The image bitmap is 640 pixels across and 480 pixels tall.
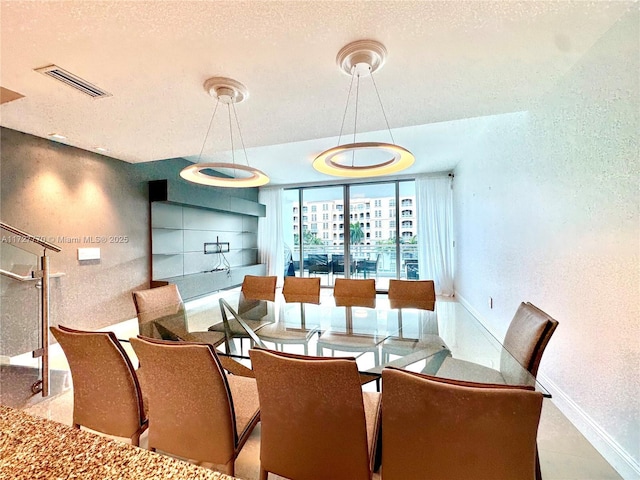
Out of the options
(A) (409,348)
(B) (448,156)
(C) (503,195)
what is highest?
(B) (448,156)

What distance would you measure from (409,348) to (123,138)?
345 centimetres

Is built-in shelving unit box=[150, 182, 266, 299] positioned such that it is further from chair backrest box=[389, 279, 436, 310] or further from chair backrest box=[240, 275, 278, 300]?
chair backrest box=[389, 279, 436, 310]

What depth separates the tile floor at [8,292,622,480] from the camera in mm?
1520

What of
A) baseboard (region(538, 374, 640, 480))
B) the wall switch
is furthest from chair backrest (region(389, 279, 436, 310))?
the wall switch

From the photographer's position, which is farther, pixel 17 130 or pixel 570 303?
→ pixel 17 130

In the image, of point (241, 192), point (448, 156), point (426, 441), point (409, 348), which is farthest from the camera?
point (241, 192)

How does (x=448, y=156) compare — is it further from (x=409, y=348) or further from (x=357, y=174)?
(x=409, y=348)

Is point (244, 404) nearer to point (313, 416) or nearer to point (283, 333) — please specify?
point (313, 416)

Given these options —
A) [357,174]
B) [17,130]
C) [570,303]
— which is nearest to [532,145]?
[570,303]

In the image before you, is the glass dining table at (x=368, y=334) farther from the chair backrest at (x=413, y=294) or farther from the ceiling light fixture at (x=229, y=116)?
the ceiling light fixture at (x=229, y=116)

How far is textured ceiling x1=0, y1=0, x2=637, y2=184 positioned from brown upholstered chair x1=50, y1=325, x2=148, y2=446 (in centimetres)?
157

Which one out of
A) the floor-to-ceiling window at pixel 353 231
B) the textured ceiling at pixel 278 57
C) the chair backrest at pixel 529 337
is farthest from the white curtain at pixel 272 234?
the chair backrest at pixel 529 337

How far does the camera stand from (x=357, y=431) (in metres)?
1.05

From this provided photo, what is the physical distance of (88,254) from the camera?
3547 millimetres
